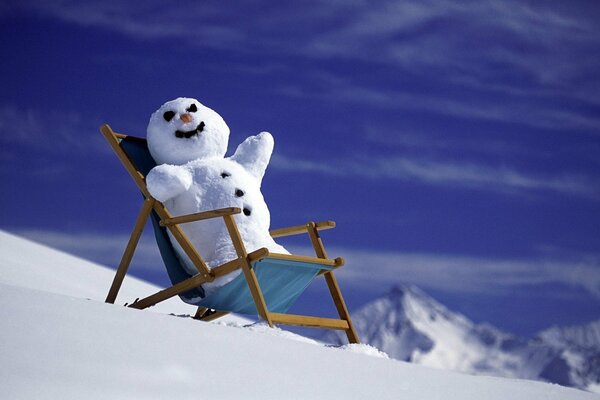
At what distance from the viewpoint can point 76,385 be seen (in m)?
3.75

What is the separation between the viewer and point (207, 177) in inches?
241

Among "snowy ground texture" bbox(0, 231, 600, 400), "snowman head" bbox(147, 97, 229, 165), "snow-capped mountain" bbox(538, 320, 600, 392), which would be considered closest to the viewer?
"snowy ground texture" bbox(0, 231, 600, 400)

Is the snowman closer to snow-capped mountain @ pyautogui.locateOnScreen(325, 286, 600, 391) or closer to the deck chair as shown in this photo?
the deck chair

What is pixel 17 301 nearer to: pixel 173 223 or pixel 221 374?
pixel 221 374

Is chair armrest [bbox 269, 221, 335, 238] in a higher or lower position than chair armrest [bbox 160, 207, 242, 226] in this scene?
higher

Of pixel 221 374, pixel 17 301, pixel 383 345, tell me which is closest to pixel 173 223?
pixel 17 301

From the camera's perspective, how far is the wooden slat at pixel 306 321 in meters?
5.60

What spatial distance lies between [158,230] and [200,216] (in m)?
0.42

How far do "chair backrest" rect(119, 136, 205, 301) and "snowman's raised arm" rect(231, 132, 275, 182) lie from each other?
534mm

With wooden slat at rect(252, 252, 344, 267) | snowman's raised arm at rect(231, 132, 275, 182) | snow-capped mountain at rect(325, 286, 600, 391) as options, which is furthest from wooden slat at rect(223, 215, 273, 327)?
snow-capped mountain at rect(325, 286, 600, 391)

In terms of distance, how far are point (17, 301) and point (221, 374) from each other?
0.98m

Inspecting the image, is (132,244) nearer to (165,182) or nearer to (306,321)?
(165,182)

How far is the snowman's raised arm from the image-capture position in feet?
21.2

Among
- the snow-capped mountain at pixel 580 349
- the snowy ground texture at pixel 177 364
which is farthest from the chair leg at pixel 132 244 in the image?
the snow-capped mountain at pixel 580 349
